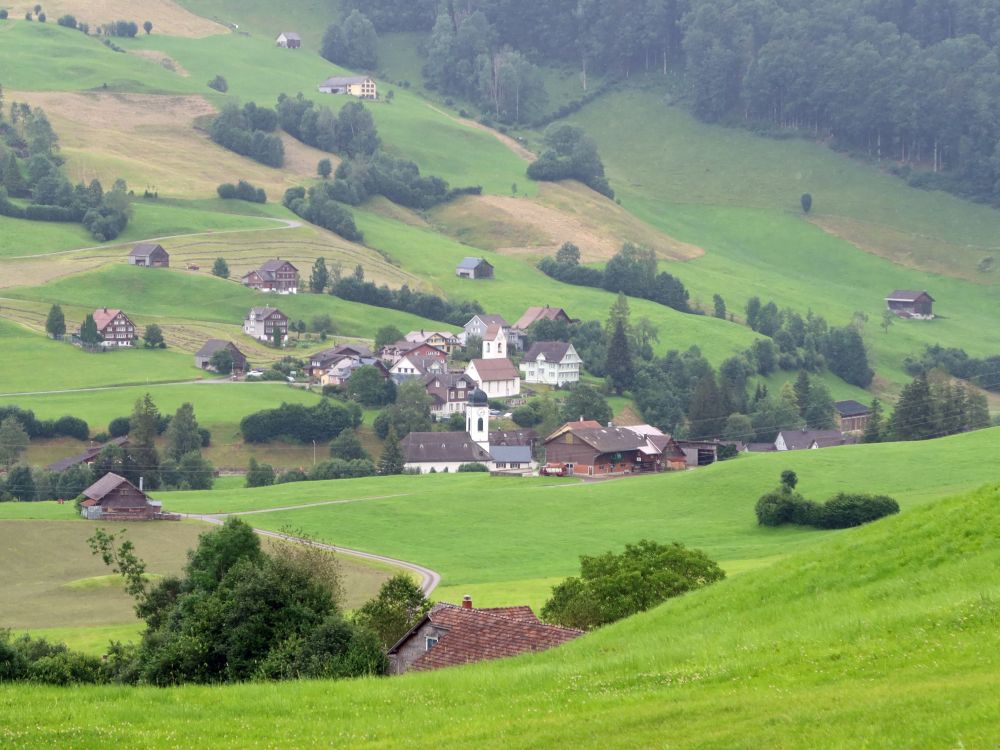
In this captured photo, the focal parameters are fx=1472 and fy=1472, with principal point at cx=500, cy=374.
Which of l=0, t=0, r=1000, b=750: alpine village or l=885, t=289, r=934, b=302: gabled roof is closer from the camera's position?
l=0, t=0, r=1000, b=750: alpine village

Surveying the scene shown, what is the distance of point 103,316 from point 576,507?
63.8 m

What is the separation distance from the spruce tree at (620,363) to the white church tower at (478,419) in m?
18.5

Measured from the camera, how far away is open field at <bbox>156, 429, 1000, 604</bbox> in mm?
72750

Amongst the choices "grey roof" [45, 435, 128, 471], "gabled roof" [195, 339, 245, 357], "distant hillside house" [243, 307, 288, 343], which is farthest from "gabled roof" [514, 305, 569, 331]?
"grey roof" [45, 435, 128, 471]

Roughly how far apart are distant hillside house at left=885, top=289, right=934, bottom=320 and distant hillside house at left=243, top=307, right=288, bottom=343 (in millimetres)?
77981

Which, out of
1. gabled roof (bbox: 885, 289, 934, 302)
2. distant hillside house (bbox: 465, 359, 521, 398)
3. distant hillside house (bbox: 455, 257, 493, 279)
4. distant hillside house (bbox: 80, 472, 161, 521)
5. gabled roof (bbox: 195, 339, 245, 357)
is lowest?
distant hillside house (bbox: 80, 472, 161, 521)

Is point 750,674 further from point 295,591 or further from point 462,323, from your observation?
point 462,323

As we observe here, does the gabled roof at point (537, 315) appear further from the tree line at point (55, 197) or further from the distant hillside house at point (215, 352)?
the tree line at point (55, 197)

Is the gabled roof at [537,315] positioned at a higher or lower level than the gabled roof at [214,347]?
higher

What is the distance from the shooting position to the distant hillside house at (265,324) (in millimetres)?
141750

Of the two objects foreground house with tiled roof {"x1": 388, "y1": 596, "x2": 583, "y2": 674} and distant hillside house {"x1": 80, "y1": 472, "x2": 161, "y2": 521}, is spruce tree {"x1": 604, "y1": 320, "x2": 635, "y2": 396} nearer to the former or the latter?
distant hillside house {"x1": 80, "y1": 472, "x2": 161, "y2": 521}

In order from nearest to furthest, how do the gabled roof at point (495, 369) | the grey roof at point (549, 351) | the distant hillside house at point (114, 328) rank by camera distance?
1. the distant hillside house at point (114, 328)
2. the gabled roof at point (495, 369)
3. the grey roof at point (549, 351)

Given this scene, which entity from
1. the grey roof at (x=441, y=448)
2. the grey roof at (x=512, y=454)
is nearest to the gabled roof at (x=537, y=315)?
the grey roof at (x=512, y=454)

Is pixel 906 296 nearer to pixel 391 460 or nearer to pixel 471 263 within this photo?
pixel 471 263
